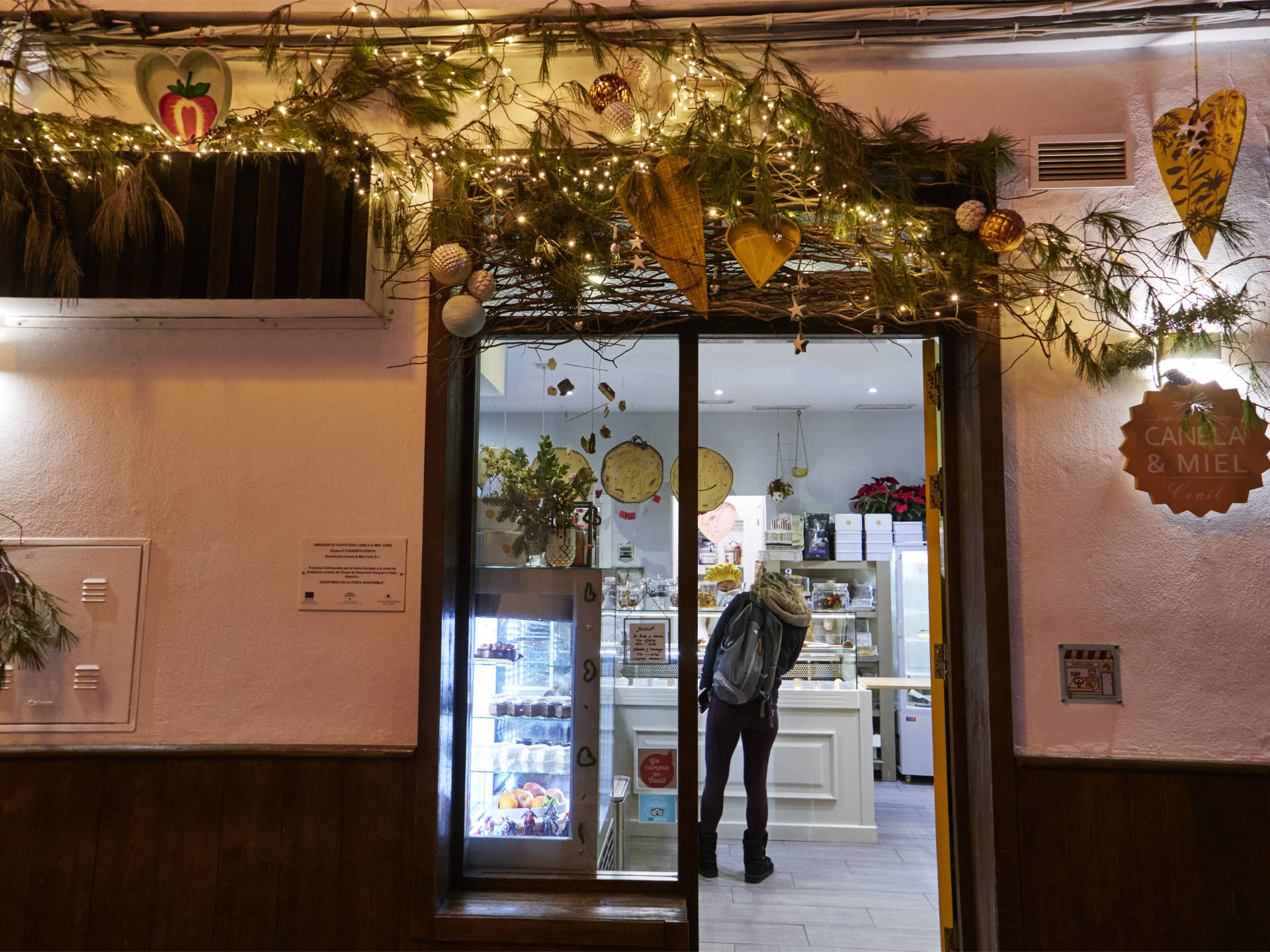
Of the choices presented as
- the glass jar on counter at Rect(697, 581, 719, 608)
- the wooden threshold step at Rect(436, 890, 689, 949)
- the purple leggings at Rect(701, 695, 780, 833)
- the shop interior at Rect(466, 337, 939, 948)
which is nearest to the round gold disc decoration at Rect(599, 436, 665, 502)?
the shop interior at Rect(466, 337, 939, 948)

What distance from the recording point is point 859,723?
4.55 metres

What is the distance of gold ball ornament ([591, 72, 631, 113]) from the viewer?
2.14 m

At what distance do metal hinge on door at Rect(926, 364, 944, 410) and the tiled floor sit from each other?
224cm

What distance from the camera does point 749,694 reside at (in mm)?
3945

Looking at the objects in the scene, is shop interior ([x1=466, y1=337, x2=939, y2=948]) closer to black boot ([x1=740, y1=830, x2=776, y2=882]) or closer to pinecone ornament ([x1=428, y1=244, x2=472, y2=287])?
black boot ([x1=740, y1=830, x2=776, y2=882])

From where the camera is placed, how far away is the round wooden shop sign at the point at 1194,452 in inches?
83.5

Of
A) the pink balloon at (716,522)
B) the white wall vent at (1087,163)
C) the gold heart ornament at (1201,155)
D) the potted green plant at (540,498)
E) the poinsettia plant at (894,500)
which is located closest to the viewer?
the gold heart ornament at (1201,155)

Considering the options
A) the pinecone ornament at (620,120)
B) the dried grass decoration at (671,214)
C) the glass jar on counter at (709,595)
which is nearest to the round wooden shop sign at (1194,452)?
the dried grass decoration at (671,214)

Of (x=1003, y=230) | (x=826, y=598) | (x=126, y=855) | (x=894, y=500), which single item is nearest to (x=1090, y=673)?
(x=1003, y=230)

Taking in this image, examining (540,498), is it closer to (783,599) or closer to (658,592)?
(658,592)

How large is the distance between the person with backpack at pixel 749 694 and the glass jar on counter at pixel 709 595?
58.4 inches

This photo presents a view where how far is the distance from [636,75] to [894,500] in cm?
520

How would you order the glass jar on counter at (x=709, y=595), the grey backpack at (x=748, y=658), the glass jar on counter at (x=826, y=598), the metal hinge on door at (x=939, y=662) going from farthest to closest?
the glass jar on counter at (x=826, y=598) → the glass jar on counter at (x=709, y=595) → the grey backpack at (x=748, y=658) → the metal hinge on door at (x=939, y=662)

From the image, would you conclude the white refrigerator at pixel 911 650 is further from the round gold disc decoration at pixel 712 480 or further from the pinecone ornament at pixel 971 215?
Result: the pinecone ornament at pixel 971 215
